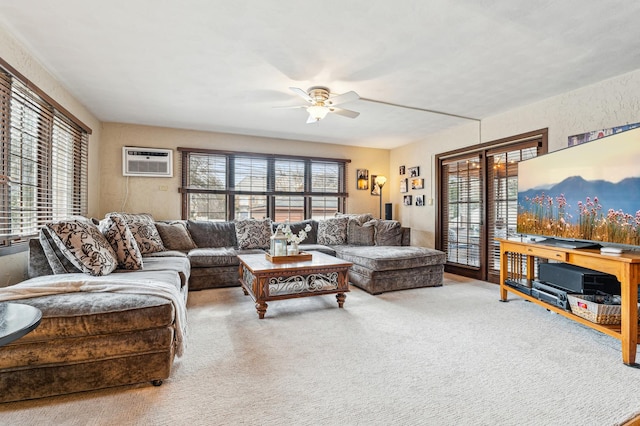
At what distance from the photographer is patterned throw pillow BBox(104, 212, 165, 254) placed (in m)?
3.64

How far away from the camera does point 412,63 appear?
8.80 ft

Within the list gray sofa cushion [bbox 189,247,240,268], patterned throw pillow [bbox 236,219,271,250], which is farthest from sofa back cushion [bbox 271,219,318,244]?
gray sofa cushion [bbox 189,247,240,268]

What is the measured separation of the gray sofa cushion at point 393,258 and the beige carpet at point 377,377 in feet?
2.77

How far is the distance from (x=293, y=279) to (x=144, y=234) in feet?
6.38

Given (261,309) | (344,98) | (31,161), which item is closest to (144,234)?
(31,161)

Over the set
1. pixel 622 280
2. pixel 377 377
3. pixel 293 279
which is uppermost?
pixel 622 280

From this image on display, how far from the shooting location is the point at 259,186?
17.5 ft

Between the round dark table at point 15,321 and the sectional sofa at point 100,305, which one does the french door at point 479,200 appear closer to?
the sectional sofa at point 100,305

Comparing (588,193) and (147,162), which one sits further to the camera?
(147,162)

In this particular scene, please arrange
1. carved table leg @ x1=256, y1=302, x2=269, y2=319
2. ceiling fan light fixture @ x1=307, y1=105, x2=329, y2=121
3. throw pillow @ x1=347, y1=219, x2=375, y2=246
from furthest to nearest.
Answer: throw pillow @ x1=347, y1=219, x2=375, y2=246
ceiling fan light fixture @ x1=307, y1=105, x2=329, y2=121
carved table leg @ x1=256, y1=302, x2=269, y2=319

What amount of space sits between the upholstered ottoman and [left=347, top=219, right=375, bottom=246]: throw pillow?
701 millimetres

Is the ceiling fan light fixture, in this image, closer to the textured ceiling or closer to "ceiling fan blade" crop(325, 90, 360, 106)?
"ceiling fan blade" crop(325, 90, 360, 106)

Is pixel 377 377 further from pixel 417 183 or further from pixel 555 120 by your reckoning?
pixel 417 183

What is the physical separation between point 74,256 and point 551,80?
173 inches
